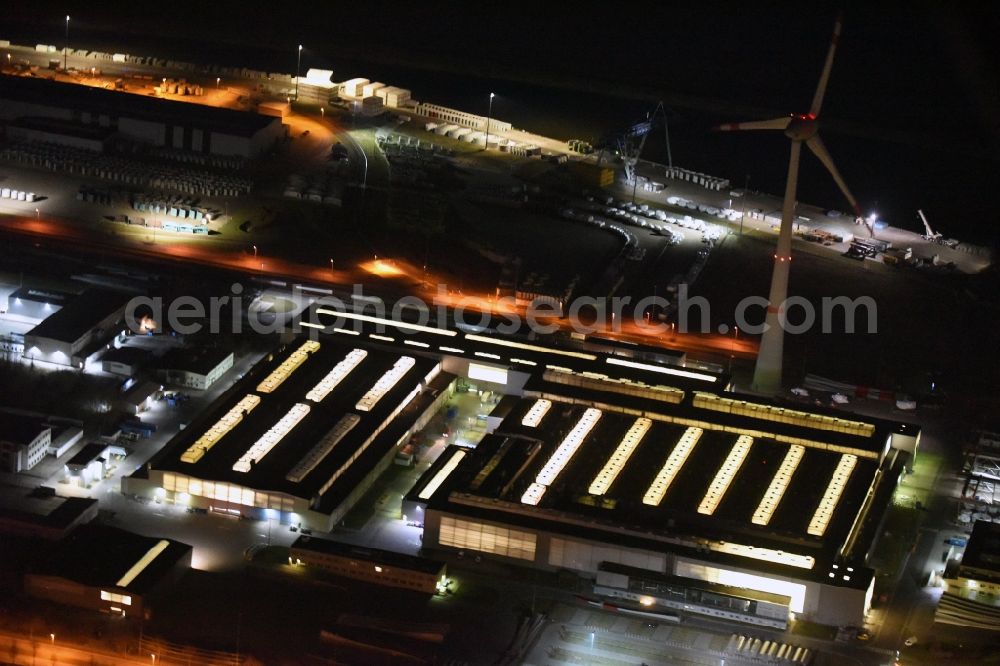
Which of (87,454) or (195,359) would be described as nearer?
(87,454)

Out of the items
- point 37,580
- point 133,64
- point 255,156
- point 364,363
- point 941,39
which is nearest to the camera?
point 37,580

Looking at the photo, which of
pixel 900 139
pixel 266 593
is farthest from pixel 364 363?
pixel 900 139

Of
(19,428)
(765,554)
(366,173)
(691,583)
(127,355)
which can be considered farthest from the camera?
(366,173)

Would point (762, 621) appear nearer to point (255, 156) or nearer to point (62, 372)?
point (62, 372)

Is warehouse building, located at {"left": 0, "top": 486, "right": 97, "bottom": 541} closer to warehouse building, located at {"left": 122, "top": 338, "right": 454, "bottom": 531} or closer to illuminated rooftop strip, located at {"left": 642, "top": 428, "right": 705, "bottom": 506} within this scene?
warehouse building, located at {"left": 122, "top": 338, "right": 454, "bottom": 531}

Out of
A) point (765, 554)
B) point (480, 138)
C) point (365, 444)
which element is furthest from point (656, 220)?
point (765, 554)

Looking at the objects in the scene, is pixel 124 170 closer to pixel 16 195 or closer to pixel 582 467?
pixel 16 195
